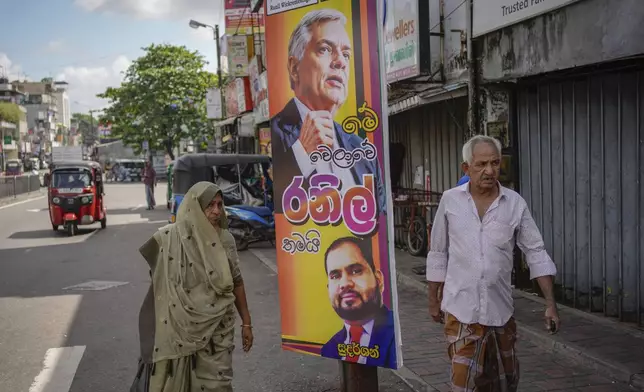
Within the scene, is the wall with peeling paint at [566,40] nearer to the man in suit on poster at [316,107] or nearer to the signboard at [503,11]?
the signboard at [503,11]

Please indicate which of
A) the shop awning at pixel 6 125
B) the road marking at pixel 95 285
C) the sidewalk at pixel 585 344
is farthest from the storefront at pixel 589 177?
the shop awning at pixel 6 125

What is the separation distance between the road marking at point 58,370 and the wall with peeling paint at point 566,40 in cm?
545

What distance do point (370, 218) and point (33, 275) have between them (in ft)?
29.7

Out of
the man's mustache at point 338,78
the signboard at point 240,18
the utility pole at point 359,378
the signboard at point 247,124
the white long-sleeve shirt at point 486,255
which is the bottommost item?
the utility pole at point 359,378

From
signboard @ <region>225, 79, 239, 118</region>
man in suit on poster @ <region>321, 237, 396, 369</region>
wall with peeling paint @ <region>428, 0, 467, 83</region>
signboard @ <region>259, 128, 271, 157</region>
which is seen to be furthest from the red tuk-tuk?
man in suit on poster @ <region>321, 237, 396, 369</region>

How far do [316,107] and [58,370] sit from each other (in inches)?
138

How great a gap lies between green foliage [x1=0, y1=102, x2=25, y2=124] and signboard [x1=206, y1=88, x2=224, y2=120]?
5433 centimetres

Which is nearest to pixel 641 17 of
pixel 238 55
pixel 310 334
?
pixel 310 334

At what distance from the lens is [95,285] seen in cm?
1038

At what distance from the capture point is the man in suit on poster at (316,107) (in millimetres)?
4195

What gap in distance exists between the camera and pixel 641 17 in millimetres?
5594

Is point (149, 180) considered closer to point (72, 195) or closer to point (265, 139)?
point (265, 139)

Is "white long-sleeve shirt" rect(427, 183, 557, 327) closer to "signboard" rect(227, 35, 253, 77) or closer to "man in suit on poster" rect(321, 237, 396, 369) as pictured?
"man in suit on poster" rect(321, 237, 396, 369)

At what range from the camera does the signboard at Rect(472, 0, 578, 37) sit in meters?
7.04
